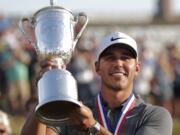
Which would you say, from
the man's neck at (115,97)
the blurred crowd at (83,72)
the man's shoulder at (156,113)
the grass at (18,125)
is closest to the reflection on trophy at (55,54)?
the man's neck at (115,97)

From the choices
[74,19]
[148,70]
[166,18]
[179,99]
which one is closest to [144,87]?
[148,70]

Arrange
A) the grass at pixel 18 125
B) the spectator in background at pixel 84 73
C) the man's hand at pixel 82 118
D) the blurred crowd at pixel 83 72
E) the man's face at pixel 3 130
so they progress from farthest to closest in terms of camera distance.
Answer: the blurred crowd at pixel 83 72, the spectator in background at pixel 84 73, the grass at pixel 18 125, the man's face at pixel 3 130, the man's hand at pixel 82 118

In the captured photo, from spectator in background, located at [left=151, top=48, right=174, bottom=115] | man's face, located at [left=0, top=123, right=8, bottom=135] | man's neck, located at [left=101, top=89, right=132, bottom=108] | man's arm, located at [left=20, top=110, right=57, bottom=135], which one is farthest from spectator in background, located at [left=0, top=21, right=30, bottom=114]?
man's arm, located at [left=20, top=110, right=57, bottom=135]

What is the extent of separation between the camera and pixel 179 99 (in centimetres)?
2138

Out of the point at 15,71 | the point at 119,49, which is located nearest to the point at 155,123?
the point at 119,49

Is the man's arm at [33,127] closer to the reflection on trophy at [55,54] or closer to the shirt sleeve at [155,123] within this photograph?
the reflection on trophy at [55,54]

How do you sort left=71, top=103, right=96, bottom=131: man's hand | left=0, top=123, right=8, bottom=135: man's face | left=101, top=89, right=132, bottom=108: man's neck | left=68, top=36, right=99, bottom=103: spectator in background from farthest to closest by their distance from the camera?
left=68, top=36, right=99, bottom=103: spectator in background < left=0, top=123, right=8, bottom=135: man's face < left=101, top=89, right=132, bottom=108: man's neck < left=71, top=103, right=96, bottom=131: man's hand

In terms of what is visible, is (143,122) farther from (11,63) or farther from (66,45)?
(11,63)

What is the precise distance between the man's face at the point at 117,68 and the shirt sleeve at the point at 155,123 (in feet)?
0.83

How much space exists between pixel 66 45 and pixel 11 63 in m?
13.8

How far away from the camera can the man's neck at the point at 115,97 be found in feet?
19.3

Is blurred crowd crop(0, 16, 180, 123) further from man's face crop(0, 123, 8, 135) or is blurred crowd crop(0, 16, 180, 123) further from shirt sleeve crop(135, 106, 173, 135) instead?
shirt sleeve crop(135, 106, 173, 135)

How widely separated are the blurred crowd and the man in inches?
480

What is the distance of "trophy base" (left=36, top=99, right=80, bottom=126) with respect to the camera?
17.0 feet
